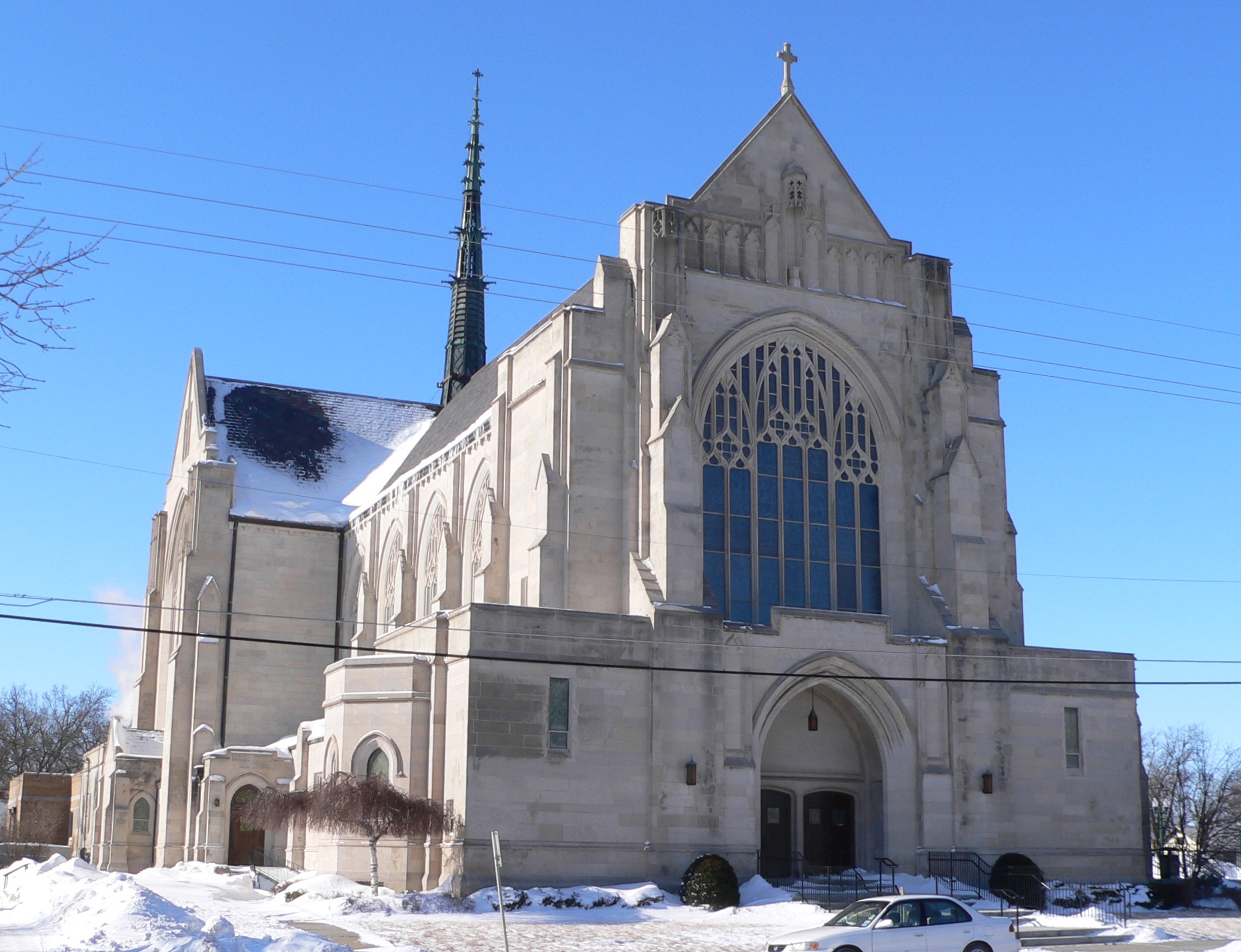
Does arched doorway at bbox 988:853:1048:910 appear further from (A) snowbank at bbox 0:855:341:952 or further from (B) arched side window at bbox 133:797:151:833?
(B) arched side window at bbox 133:797:151:833

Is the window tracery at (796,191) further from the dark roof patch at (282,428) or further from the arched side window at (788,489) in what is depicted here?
the dark roof patch at (282,428)

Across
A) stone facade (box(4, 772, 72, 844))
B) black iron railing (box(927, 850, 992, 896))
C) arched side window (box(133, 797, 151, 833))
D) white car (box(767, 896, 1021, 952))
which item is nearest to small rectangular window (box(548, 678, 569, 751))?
black iron railing (box(927, 850, 992, 896))

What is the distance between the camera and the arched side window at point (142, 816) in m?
48.9

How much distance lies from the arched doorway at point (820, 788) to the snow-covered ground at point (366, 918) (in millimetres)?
2480

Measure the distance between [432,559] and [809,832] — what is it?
14870 mm

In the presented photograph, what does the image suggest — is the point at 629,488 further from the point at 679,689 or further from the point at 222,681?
the point at 222,681

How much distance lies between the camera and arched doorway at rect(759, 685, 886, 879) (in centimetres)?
3706

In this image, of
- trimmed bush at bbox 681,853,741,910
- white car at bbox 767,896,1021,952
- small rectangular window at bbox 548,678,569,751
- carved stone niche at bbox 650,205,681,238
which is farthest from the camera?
carved stone niche at bbox 650,205,681,238

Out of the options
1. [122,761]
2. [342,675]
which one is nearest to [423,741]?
[342,675]

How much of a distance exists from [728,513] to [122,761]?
23583mm

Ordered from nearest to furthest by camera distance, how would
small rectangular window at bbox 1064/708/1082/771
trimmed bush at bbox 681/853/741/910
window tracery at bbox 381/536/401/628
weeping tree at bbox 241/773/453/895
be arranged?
weeping tree at bbox 241/773/453/895 → trimmed bush at bbox 681/853/741/910 → small rectangular window at bbox 1064/708/1082/771 → window tracery at bbox 381/536/401/628

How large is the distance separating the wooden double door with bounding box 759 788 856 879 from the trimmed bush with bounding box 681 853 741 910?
4376 millimetres

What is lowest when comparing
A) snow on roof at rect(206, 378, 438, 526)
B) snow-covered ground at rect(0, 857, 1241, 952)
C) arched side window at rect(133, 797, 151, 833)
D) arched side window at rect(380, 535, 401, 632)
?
snow-covered ground at rect(0, 857, 1241, 952)

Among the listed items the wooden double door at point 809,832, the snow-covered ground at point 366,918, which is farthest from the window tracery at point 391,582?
the wooden double door at point 809,832
